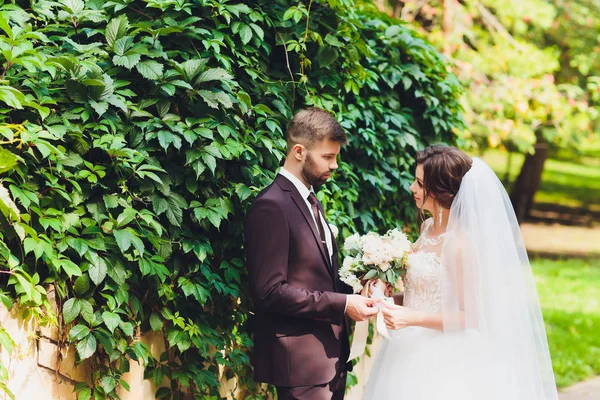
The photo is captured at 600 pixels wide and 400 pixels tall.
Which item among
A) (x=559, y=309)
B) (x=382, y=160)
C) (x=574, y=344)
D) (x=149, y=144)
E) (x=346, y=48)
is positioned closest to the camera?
(x=149, y=144)

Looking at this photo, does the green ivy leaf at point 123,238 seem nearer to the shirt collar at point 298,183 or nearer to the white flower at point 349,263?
the shirt collar at point 298,183

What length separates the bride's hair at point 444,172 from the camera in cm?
343

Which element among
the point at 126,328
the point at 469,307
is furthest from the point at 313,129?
the point at 126,328

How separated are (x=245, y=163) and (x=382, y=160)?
1.54 meters

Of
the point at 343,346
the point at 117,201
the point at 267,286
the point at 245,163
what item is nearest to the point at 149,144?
the point at 117,201

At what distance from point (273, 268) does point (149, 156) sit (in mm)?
779

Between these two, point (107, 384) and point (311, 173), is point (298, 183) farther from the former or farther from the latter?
point (107, 384)

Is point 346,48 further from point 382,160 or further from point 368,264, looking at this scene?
point 368,264

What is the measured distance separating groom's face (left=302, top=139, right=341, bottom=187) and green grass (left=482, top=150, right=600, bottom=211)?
19861 millimetres

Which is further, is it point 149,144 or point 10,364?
point 149,144

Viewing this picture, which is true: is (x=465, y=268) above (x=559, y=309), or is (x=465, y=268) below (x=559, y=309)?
above

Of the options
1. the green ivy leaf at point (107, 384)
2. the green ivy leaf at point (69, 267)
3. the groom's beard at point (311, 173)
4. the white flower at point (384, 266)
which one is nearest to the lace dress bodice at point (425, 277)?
the white flower at point (384, 266)

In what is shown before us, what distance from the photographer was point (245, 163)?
347cm

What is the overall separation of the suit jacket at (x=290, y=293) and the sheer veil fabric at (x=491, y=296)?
0.59 meters
